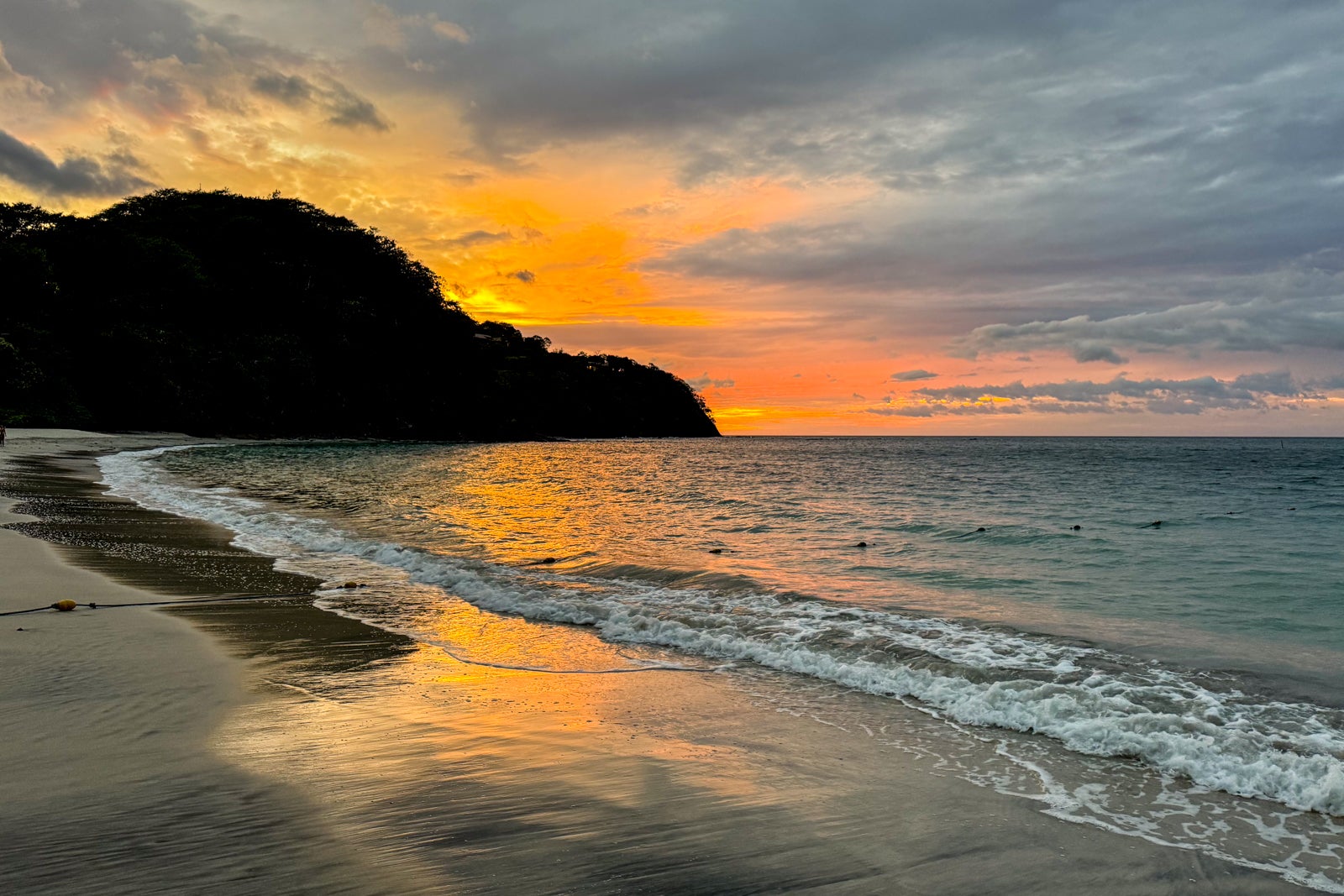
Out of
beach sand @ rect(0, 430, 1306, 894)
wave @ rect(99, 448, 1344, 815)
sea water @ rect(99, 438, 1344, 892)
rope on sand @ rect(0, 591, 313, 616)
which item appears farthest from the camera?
rope on sand @ rect(0, 591, 313, 616)

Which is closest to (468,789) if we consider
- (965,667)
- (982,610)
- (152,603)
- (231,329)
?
(965,667)

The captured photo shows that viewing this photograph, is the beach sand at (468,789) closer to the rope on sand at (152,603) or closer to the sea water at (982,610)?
the sea water at (982,610)

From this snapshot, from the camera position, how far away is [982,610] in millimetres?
10055

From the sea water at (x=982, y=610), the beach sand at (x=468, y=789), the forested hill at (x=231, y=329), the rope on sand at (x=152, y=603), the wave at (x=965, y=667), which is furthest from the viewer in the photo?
the forested hill at (x=231, y=329)

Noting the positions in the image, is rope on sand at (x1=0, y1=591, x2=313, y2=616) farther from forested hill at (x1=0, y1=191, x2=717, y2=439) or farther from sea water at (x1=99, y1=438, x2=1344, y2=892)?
forested hill at (x1=0, y1=191, x2=717, y2=439)

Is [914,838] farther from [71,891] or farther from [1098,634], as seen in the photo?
[1098,634]

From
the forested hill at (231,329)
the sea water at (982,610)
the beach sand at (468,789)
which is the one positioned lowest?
the sea water at (982,610)

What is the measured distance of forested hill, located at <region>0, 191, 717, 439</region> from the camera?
65.1 meters

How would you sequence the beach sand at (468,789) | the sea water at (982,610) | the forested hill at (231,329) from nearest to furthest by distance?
1. the beach sand at (468,789)
2. the sea water at (982,610)
3. the forested hill at (231,329)

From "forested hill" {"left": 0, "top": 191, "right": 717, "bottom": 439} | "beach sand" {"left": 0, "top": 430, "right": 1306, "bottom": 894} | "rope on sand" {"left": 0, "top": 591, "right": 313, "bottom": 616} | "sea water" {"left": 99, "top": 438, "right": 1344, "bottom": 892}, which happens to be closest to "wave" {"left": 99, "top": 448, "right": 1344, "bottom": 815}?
"sea water" {"left": 99, "top": 438, "right": 1344, "bottom": 892}

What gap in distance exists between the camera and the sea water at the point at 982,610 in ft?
16.1

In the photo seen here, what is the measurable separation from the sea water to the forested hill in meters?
52.4

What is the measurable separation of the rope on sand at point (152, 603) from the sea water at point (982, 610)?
60cm

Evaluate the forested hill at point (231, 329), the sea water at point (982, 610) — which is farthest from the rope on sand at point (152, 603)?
the forested hill at point (231, 329)
